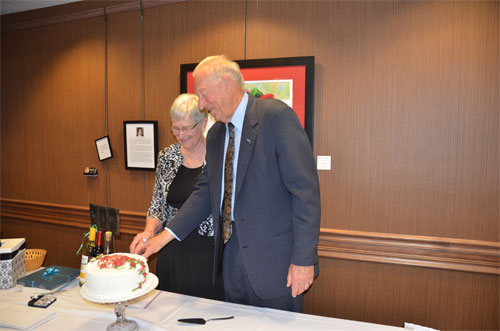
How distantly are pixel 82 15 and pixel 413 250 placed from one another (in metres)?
3.55

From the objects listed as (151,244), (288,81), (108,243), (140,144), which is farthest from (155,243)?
(140,144)

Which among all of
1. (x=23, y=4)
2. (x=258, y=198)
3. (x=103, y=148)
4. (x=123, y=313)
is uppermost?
(x=23, y=4)

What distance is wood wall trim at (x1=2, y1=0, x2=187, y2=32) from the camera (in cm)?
292

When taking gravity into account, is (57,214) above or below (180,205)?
below

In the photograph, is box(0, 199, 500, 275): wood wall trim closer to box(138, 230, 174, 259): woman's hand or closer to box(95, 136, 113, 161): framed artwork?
box(138, 230, 174, 259): woman's hand

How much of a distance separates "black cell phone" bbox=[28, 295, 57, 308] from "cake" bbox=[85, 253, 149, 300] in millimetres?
363

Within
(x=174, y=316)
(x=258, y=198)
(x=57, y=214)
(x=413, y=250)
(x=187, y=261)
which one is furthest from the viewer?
(x=57, y=214)

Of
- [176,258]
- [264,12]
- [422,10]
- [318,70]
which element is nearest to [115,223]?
[176,258]

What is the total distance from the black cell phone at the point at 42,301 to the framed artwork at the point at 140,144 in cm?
169

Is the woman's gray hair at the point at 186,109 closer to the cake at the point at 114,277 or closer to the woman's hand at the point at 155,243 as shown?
the woman's hand at the point at 155,243

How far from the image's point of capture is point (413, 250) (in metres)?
2.27

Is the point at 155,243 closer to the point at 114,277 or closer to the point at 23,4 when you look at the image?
the point at 114,277

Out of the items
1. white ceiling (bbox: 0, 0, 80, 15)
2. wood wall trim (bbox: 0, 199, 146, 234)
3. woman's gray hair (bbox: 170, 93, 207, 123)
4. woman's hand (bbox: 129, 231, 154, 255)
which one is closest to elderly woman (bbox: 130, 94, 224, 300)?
woman's gray hair (bbox: 170, 93, 207, 123)

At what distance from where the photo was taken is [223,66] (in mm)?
1447
